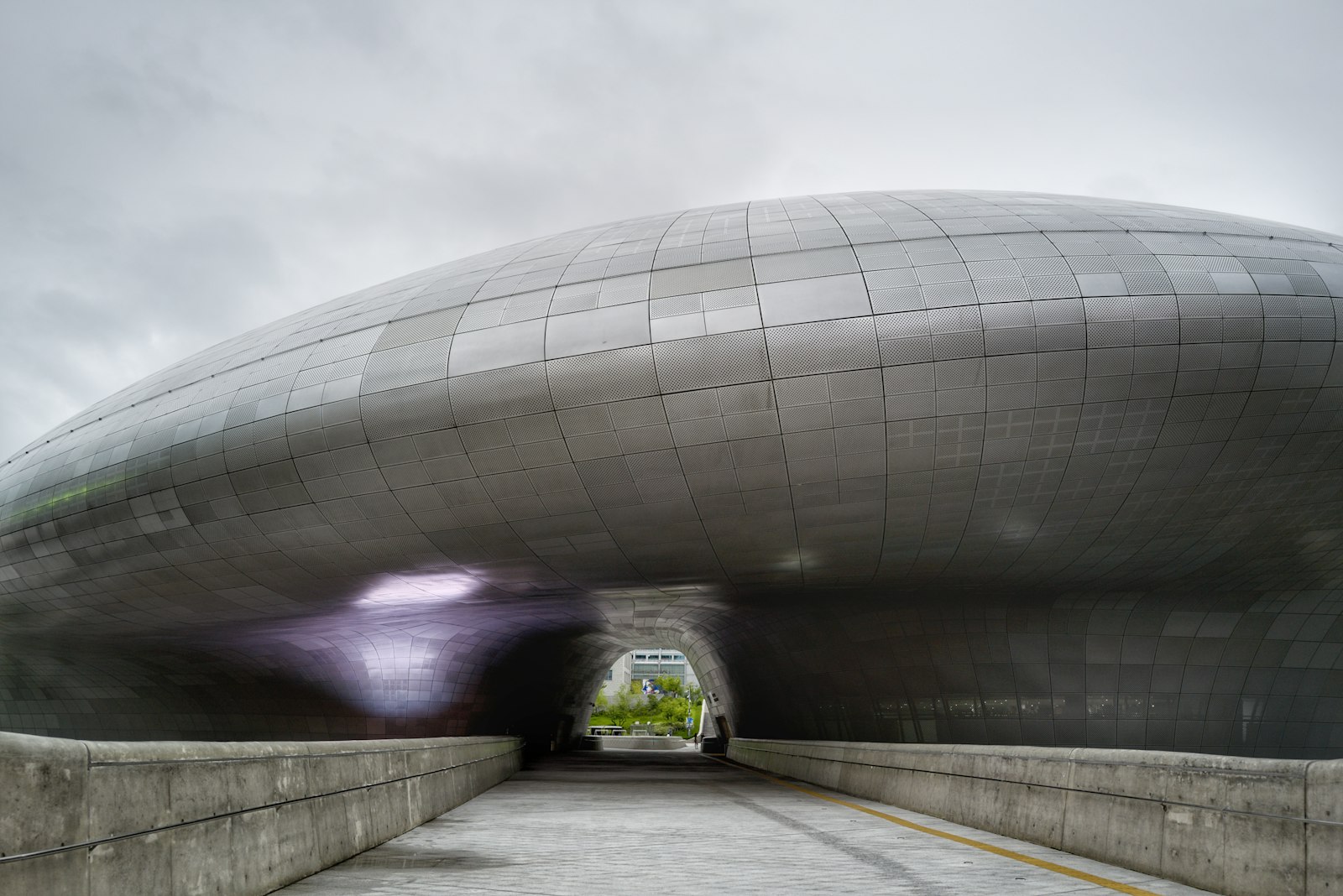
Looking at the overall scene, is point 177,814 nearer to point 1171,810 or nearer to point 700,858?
point 700,858

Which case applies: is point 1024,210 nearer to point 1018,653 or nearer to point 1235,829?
point 1018,653

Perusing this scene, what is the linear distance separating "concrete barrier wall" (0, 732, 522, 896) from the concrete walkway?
314 mm

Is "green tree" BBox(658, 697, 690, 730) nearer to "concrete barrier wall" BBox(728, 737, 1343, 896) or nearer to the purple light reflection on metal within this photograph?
the purple light reflection on metal

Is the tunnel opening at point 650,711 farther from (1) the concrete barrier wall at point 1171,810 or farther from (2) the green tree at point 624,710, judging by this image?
(1) the concrete barrier wall at point 1171,810

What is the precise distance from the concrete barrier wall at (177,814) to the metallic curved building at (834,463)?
9440 mm

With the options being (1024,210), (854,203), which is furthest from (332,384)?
(1024,210)

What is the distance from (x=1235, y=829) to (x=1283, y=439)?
13.0 m

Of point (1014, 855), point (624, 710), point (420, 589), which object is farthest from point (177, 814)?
point (624, 710)

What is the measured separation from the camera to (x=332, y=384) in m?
17.7

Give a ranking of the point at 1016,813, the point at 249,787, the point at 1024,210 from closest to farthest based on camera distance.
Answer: the point at 249,787 → the point at 1016,813 → the point at 1024,210

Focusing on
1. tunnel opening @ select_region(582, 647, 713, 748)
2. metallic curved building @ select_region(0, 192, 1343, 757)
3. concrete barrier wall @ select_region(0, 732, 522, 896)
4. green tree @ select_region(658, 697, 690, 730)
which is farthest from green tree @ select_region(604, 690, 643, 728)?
concrete barrier wall @ select_region(0, 732, 522, 896)

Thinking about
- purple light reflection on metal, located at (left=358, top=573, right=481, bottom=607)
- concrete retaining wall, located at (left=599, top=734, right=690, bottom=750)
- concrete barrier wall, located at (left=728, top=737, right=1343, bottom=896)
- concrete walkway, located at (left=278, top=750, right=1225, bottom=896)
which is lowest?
concrete retaining wall, located at (left=599, top=734, right=690, bottom=750)

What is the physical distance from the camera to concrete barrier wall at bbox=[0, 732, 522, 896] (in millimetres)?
3363

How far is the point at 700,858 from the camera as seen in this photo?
24.1ft
